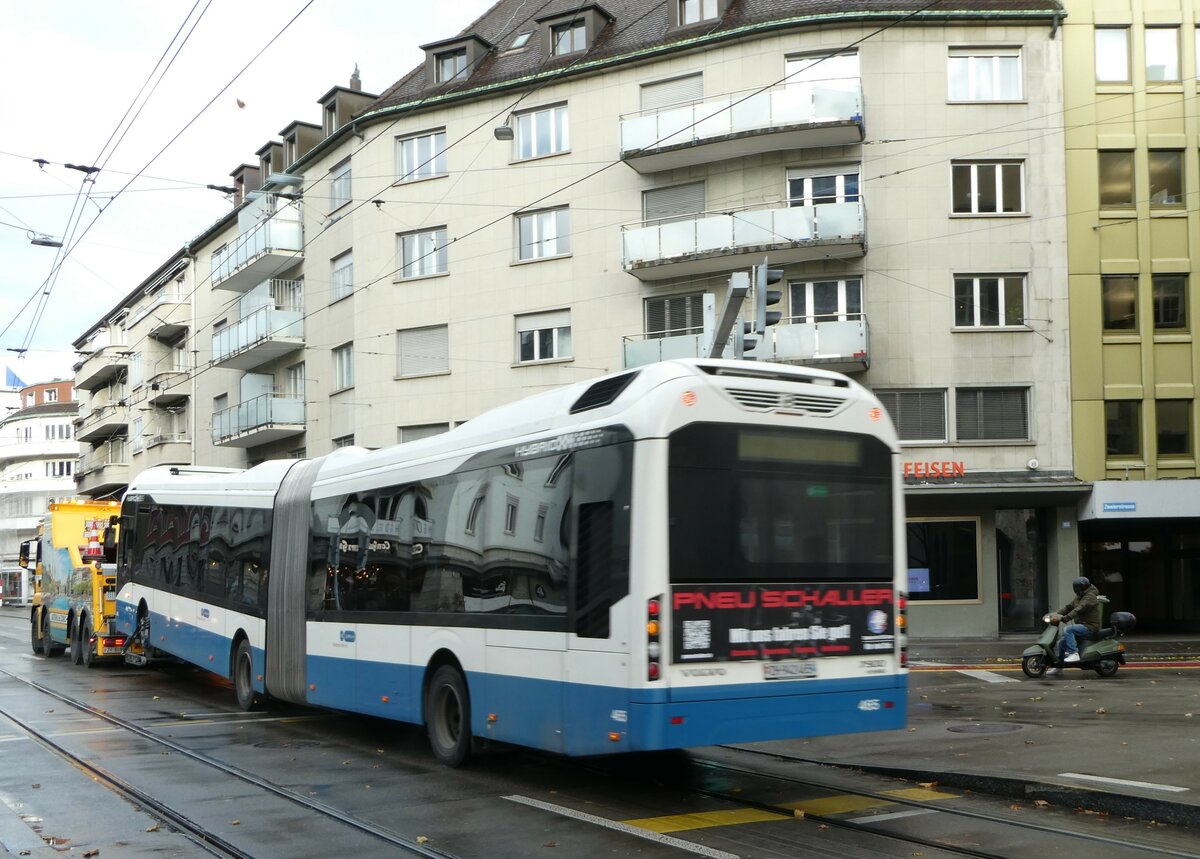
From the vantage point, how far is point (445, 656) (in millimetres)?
11375

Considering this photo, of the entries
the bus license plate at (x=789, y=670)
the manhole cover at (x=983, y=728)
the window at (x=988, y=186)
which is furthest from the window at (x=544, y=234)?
the bus license plate at (x=789, y=670)

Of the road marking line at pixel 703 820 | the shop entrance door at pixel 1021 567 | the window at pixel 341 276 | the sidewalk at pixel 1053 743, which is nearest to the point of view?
the road marking line at pixel 703 820

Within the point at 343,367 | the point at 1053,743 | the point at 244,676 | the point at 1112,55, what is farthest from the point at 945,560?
the point at 1053,743

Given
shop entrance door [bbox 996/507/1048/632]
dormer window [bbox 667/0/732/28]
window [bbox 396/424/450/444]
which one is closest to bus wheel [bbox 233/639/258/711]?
window [bbox 396/424/450/444]

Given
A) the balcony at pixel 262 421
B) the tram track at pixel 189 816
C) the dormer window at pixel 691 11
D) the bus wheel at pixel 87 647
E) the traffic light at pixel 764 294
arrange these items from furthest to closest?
1. the balcony at pixel 262 421
2. the dormer window at pixel 691 11
3. the bus wheel at pixel 87 647
4. the traffic light at pixel 764 294
5. the tram track at pixel 189 816

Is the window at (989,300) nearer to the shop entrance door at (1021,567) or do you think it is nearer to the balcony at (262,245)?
the shop entrance door at (1021,567)

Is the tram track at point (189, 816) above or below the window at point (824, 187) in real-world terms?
below

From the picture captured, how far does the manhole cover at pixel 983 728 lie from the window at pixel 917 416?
1847 cm

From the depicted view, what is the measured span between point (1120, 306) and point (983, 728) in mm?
21341

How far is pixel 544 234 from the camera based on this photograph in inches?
1396

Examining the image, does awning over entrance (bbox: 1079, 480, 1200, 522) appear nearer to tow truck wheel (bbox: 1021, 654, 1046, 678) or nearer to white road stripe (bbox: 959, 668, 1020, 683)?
white road stripe (bbox: 959, 668, 1020, 683)

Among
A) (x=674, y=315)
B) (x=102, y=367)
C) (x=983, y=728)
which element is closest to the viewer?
(x=983, y=728)

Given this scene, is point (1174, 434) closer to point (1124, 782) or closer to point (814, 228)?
point (814, 228)

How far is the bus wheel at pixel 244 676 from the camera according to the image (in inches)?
627
